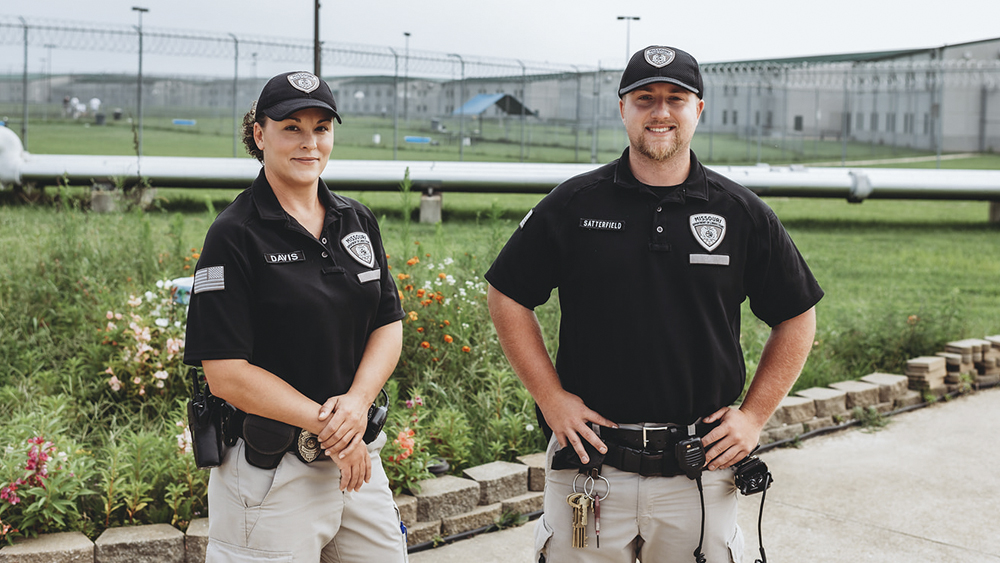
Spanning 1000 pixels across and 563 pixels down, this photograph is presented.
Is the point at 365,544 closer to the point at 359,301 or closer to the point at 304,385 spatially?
the point at 304,385

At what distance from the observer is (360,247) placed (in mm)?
2602

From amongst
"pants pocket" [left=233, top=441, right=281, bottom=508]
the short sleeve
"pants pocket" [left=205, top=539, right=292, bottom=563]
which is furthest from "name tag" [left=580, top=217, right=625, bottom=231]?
"pants pocket" [left=205, top=539, right=292, bottom=563]

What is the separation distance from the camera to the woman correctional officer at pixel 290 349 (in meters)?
2.36

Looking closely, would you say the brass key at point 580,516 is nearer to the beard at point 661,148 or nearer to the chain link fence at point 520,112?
the beard at point 661,148

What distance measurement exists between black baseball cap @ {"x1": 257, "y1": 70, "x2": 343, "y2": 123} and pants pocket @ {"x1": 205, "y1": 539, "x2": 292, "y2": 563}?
114 centimetres

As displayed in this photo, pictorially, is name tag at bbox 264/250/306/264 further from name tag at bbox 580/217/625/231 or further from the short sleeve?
name tag at bbox 580/217/625/231

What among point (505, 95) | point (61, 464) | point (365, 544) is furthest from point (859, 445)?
point (505, 95)

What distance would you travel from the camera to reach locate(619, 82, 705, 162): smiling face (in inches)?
100

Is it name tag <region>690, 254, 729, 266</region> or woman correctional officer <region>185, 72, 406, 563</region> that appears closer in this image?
woman correctional officer <region>185, 72, 406, 563</region>

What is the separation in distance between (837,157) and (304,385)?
25.6 m

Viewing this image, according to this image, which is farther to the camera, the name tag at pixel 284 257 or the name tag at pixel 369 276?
the name tag at pixel 369 276

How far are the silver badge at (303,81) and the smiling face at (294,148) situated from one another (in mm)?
59

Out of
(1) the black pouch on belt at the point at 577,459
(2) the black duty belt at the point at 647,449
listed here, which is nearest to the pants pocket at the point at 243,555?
(1) the black pouch on belt at the point at 577,459

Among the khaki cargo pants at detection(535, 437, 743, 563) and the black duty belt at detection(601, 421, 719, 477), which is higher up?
the black duty belt at detection(601, 421, 719, 477)
